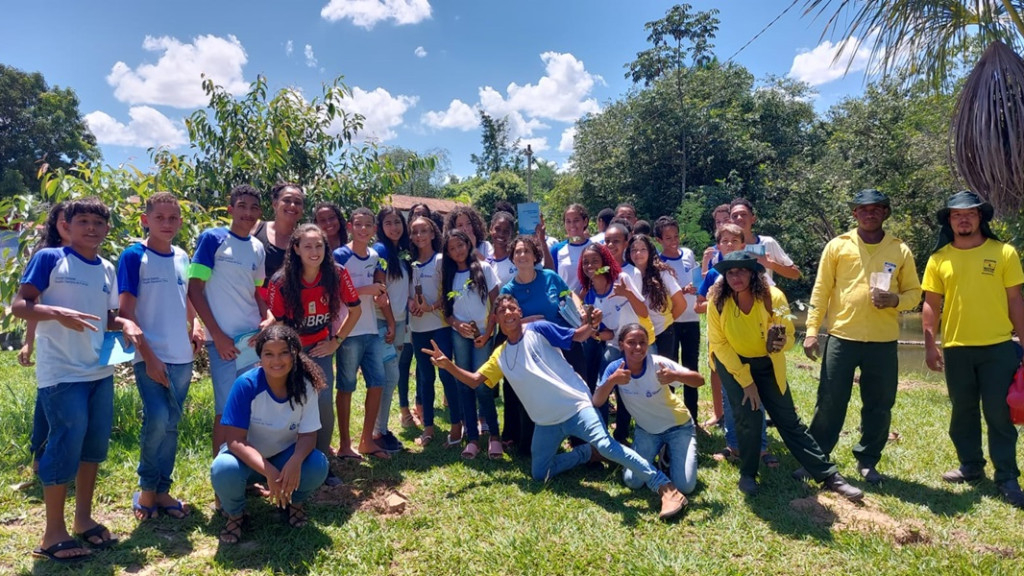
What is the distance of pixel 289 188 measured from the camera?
4180 millimetres

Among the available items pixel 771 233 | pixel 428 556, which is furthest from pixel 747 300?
pixel 771 233

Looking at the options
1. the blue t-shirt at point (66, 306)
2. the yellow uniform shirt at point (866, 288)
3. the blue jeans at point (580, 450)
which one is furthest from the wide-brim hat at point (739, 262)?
the blue t-shirt at point (66, 306)

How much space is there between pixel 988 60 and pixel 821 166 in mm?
17074

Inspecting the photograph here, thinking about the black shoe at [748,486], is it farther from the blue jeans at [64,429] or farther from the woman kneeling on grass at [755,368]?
the blue jeans at [64,429]

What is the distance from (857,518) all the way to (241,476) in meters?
3.67

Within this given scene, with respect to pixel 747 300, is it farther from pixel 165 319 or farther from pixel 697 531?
pixel 165 319

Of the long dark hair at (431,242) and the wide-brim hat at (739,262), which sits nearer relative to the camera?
the wide-brim hat at (739,262)

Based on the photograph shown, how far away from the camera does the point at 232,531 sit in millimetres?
3416

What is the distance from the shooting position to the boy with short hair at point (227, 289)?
3.73 meters

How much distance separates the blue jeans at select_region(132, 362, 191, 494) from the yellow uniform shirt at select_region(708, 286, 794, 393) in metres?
3.52

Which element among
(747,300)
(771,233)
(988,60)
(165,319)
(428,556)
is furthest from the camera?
(771,233)

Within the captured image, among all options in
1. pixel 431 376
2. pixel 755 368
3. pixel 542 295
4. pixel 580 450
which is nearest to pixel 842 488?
pixel 755 368

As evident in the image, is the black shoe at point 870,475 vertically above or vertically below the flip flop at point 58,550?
above

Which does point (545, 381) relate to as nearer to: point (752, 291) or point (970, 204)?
point (752, 291)
